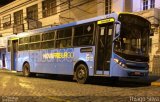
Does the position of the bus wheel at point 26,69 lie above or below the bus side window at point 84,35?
below

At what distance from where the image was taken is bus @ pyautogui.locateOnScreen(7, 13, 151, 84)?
1532cm

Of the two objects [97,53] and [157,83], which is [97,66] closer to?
[97,53]

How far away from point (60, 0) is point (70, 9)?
4.46ft

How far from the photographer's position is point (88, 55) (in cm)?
1688

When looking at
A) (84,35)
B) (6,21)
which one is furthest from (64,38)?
(6,21)

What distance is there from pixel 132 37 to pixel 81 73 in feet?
11.0

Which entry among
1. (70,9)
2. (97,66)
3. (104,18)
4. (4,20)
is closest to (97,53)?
(97,66)

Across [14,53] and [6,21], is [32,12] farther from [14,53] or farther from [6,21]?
[14,53]

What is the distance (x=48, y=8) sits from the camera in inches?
1497

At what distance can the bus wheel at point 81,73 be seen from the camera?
17.1 metres

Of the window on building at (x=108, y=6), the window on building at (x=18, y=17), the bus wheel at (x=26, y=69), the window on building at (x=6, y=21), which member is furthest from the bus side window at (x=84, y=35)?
the window on building at (x=6, y=21)

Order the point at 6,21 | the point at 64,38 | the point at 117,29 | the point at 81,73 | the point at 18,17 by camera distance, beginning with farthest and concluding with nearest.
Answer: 1. the point at 6,21
2. the point at 18,17
3. the point at 64,38
4. the point at 81,73
5. the point at 117,29

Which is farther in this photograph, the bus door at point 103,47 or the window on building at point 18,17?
the window on building at point 18,17

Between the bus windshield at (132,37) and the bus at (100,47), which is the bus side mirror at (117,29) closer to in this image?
the bus at (100,47)
